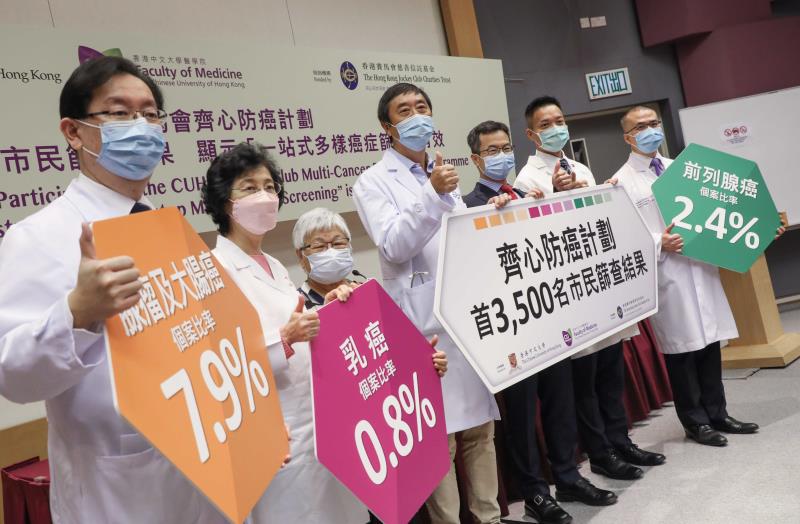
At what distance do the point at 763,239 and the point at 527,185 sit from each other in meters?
1.24

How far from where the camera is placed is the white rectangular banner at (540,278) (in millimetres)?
2199

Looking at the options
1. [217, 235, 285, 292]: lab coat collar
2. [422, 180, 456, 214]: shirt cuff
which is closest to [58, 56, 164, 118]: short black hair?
[217, 235, 285, 292]: lab coat collar

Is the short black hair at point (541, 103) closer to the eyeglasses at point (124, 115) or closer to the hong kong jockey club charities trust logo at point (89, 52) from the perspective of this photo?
the hong kong jockey club charities trust logo at point (89, 52)

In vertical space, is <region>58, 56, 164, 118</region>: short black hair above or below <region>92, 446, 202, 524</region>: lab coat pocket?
above

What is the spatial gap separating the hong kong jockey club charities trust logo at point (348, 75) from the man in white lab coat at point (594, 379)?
161 centimetres

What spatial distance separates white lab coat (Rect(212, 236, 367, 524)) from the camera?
5.74 ft

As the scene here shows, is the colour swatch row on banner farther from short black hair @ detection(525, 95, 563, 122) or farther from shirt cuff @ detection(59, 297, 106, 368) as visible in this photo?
shirt cuff @ detection(59, 297, 106, 368)

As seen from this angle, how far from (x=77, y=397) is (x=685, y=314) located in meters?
2.71

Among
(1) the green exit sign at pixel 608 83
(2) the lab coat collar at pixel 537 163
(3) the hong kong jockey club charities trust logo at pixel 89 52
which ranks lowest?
(2) the lab coat collar at pixel 537 163

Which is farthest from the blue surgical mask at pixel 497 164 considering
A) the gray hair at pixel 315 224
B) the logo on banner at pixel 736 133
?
the logo on banner at pixel 736 133

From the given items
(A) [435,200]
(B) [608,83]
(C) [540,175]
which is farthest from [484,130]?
(B) [608,83]

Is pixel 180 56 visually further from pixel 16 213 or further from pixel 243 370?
pixel 243 370

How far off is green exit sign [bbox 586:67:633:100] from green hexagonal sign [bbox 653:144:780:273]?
358 centimetres

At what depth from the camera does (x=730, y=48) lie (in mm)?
6801
